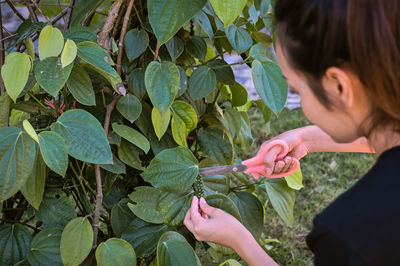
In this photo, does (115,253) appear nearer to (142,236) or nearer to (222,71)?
(142,236)

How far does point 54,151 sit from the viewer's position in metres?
1.08

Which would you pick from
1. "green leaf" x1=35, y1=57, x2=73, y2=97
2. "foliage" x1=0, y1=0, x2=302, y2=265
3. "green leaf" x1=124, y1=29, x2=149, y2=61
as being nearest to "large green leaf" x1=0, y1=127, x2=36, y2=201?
"foliage" x1=0, y1=0, x2=302, y2=265

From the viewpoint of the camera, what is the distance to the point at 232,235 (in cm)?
114

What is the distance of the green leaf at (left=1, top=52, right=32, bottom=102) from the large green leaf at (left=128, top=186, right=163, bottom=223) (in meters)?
0.36

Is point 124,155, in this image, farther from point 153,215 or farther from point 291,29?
point 291,29

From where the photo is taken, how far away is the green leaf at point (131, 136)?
125cm

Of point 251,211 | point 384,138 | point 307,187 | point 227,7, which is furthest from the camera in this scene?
point 307,187

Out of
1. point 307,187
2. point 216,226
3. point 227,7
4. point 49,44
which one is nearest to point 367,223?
point 216,226

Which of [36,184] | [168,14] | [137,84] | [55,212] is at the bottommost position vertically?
[55,212]

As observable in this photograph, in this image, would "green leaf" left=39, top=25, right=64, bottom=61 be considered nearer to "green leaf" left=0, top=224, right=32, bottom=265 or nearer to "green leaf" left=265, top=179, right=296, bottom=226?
"green leaf" left=0, top=224, right=32, bottom=265

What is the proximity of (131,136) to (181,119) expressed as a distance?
15 cm

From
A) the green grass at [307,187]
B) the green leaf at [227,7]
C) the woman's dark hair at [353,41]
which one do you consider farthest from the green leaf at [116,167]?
the green grass at [307,187]

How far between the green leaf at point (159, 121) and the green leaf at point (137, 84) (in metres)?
0.07

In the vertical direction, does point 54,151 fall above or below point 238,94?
above
